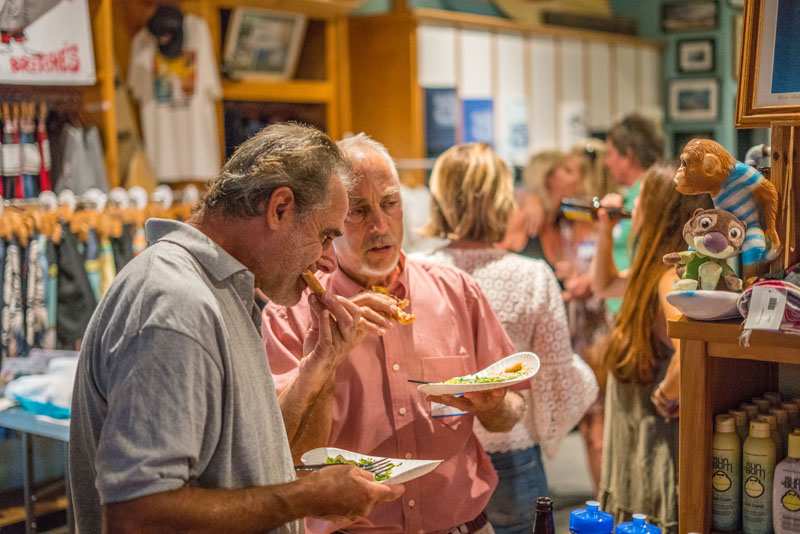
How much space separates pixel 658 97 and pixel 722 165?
7.09m

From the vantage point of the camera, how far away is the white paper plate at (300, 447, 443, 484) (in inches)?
71.3

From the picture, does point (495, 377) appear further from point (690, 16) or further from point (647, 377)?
point (690, 16)

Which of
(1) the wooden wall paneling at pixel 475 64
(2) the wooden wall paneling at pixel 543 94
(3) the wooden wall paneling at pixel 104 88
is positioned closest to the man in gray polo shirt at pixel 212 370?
(3) the wooden wall paneling at pixel 104 88

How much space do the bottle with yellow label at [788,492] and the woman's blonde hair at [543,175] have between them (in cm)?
367

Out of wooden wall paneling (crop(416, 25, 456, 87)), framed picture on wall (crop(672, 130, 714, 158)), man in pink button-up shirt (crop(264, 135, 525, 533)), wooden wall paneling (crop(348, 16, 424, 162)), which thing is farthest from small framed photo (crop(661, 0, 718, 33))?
man in pink button-up shirt (crop(264, 135, 525, 533))

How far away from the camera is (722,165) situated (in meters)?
1.72

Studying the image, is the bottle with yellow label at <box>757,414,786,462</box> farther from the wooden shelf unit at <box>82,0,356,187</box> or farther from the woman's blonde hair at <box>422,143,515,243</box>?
the wooden shelf unit at <box>82,0,356,187</box>

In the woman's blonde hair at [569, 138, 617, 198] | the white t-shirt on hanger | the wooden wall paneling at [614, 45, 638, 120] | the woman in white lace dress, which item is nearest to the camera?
the woman in white lace dress

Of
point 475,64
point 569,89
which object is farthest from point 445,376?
point 569,89

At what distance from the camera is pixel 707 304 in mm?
1735

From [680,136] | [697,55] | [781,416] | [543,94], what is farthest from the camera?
[680,136]

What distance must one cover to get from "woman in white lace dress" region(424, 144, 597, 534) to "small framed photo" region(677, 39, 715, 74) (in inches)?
226

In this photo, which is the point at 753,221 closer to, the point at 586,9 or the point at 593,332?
the point at 593,332

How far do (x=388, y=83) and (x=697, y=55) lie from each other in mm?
3360
